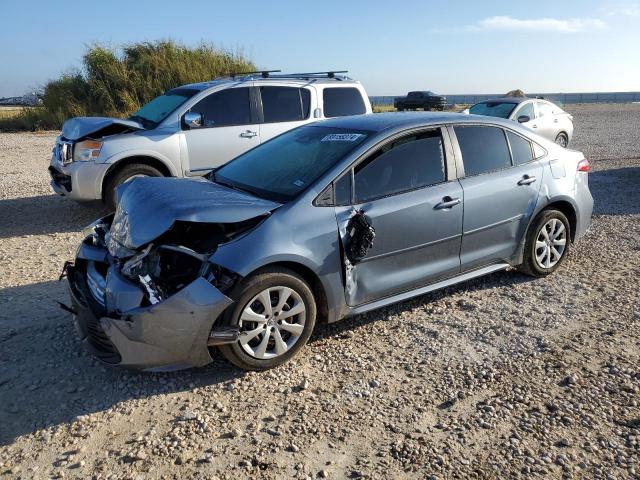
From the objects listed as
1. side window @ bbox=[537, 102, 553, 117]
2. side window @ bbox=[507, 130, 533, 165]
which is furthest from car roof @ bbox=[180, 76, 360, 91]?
side window @ bbox=[537, 102, 553, 117]

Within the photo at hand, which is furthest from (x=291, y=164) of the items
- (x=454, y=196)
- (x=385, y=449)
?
(x=385, y=449)

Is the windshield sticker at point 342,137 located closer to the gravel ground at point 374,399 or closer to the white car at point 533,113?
the gravel ground at point 374,399

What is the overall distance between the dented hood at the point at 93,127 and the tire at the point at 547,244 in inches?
209

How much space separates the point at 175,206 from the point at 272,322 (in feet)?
3.35

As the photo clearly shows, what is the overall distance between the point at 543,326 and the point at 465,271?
30.2 inches

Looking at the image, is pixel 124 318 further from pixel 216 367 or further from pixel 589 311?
pixel 589 311

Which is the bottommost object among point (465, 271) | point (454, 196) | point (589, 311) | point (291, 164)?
point (589, 311)

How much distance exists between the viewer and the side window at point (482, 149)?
15.9 ft

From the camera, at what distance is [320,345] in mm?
4234

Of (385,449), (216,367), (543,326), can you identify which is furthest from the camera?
(543,326)

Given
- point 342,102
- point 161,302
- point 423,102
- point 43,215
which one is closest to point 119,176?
point 43,215

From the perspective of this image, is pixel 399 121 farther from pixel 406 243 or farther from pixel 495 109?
pixel 495 109

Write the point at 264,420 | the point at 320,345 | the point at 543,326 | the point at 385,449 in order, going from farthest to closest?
the point at 543,326, the point at 320,345, the point at 264,420, the point at 385,449

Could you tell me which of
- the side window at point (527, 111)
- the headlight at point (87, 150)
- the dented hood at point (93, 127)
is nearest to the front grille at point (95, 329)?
the headlight at point (87, 150)
